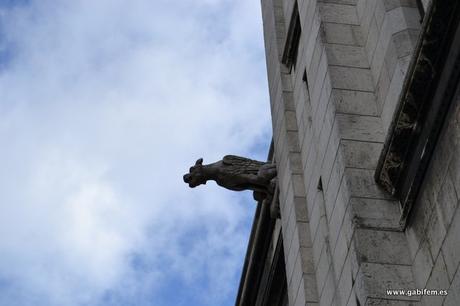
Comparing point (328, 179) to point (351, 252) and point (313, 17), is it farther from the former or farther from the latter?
point (313, 17)

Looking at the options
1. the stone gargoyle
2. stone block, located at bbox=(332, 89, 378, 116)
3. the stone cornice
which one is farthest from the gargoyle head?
the stone cornice

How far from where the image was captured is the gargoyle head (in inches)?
975

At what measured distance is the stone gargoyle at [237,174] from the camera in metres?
24.1

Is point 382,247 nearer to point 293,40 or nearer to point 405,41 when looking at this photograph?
point 405,41

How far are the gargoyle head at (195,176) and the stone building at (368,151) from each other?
97.9 inches

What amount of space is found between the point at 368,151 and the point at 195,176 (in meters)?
9.38

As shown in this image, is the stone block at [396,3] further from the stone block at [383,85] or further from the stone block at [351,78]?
the stone block at [351,78]

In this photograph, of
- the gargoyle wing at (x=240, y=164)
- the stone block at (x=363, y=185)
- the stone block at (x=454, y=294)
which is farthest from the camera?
the gargoyle wing at (x=240, y=164)

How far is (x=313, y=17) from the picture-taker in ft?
64.6

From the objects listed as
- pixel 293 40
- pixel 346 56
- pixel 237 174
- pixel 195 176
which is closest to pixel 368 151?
pixel 346 56

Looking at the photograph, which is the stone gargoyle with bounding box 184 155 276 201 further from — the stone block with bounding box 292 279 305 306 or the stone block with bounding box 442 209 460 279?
the stone block with bounding box 442 209 460 279

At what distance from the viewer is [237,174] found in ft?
80.9

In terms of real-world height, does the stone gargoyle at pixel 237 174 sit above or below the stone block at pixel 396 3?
above

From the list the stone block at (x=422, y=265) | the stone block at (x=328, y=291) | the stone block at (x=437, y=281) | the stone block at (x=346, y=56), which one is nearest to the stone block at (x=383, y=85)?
the stone block at (x=346, y=56)
